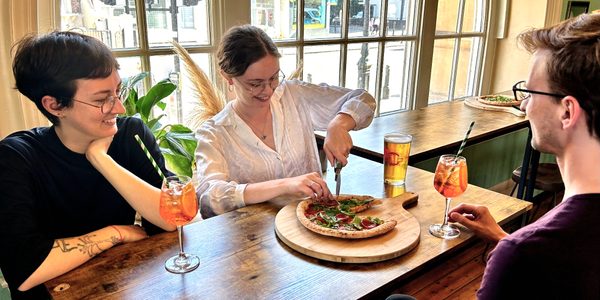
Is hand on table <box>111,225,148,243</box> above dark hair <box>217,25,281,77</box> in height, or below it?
below

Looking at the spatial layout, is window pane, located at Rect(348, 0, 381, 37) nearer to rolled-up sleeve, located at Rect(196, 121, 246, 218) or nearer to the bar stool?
the bar stool

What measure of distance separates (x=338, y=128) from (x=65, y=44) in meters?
0.92

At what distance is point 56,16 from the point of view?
2.00 metres

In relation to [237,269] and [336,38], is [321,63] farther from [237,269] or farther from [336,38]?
[237,269]

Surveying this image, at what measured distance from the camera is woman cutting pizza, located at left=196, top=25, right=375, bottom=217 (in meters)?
1.43

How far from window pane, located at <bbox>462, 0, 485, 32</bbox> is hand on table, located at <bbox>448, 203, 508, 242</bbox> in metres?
3.73

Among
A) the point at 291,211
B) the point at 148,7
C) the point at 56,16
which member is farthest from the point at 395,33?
the point at 291,211

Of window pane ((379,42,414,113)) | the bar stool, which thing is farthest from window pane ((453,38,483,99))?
the bar stool

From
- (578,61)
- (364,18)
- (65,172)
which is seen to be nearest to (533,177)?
(364,18)

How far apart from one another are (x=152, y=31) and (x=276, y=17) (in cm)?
86

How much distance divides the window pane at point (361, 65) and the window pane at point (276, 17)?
2.10ft

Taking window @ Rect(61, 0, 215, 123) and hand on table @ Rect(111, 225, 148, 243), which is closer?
Result: hand on table @ Rect(111, 225, 148, 243)

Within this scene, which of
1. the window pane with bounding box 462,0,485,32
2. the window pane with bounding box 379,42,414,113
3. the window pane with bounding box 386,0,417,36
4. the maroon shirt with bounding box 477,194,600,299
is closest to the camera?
the maroon shirt with bounding box 477,194,600,299

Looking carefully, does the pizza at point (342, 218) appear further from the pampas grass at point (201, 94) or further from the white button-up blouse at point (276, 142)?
the pampas grass at point (201, 94)
